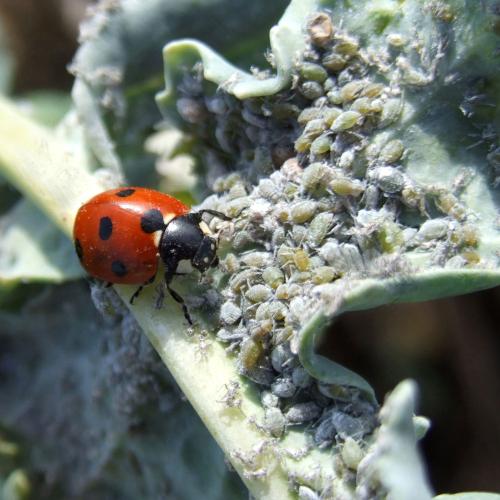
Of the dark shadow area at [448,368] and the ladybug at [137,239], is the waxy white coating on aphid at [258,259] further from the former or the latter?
the dark shadow area at [448,368]

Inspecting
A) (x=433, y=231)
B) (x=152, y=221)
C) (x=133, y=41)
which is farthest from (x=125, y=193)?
(x=433, y=231)

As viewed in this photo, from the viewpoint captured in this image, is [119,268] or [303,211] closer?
[303,211]

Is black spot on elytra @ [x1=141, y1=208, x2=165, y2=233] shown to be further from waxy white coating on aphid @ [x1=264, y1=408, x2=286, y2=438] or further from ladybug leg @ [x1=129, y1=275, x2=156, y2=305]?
waxy white coating on aphid @ [x1=264, y1=408, x2=286, y2=438]

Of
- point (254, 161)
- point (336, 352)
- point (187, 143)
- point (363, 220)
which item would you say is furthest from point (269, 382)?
point (336, 352)

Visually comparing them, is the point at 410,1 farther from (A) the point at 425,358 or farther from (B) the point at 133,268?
(A) the point at 425,358

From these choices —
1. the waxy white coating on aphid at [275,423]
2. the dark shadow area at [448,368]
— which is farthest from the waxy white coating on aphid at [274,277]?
the dark shadow area at [448,368]

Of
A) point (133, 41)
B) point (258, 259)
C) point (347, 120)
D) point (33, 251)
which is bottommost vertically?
point (258, 259)

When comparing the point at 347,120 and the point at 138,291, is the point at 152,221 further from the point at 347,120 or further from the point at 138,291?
the point at 347,120
